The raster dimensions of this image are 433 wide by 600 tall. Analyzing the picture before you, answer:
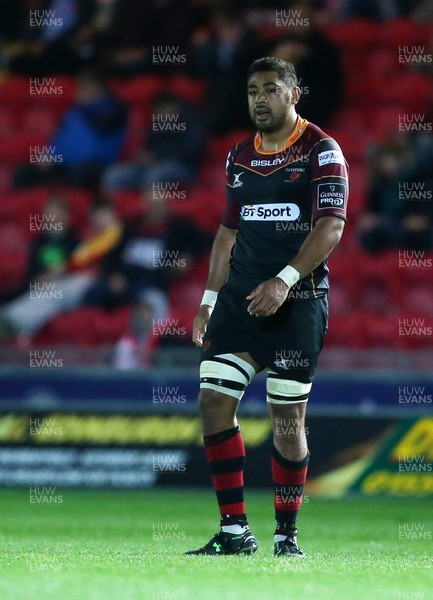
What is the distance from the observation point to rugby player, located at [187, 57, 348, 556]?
5.86m

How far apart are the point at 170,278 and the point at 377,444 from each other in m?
2.89

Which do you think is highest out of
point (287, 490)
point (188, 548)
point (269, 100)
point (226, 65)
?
point (226, 65)

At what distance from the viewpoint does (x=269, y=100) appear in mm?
5910

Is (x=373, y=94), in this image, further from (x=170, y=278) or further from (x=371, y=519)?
(x=371, y=519)

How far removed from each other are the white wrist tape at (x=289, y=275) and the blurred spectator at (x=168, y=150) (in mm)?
7138

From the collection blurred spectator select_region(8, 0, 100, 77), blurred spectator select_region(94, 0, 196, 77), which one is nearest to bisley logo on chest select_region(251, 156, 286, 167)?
blurred spectator select_region(94, 0, 196, 77)

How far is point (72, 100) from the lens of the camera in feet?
47.3

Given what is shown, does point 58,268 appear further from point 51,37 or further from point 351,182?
point 51,37

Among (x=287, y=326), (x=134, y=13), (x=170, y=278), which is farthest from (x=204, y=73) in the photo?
(x=287, y=326)

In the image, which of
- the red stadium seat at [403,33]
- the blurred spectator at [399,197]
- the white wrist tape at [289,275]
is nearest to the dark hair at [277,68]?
the white wrist tape at [289,275]

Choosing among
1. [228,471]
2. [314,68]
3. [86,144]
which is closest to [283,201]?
[228,471]

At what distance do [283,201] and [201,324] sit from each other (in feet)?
2.40

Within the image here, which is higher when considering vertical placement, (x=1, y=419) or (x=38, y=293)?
(x=38, y=293)

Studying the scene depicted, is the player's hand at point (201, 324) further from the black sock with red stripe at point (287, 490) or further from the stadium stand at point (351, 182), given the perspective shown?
the stadium stand at point (351, 182)
